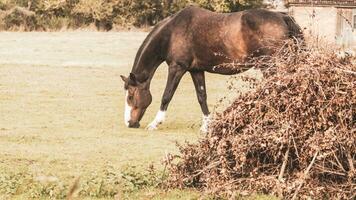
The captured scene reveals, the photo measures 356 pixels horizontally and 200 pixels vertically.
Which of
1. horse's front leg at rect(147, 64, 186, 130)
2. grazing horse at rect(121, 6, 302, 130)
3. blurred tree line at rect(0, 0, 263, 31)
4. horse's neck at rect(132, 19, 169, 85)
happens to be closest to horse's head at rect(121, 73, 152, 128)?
grazing horse at rect(121, 6, 302, 130)

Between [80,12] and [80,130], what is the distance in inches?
1650

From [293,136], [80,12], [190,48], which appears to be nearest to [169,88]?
[190,48]

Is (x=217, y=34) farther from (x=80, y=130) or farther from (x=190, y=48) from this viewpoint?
(x=80, y=130)

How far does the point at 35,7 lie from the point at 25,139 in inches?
1797

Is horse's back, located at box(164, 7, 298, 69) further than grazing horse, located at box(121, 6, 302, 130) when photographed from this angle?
No

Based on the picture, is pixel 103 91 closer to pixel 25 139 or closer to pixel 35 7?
pixel 25 139

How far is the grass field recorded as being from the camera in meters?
9.52

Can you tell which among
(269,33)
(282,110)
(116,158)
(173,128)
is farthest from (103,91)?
(282,110)

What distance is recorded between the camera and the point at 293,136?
8883mm

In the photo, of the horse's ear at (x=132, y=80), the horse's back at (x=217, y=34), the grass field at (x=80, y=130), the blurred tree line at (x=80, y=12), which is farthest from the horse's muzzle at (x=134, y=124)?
the blurred tree line at (x=80, y=12)

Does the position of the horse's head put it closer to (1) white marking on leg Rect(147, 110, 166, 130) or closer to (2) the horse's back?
(1) white marking on leg Rect(147, 110, 166, 130)

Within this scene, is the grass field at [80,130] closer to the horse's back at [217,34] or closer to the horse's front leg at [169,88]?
the horse's front leg at [169,88]

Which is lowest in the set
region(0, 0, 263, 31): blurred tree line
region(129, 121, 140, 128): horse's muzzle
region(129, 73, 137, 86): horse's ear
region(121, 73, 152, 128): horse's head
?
region(0, 0, 263, 31): blurred tree line

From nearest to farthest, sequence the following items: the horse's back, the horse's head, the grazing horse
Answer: the horse's back
the grazing horse
the horse's head
